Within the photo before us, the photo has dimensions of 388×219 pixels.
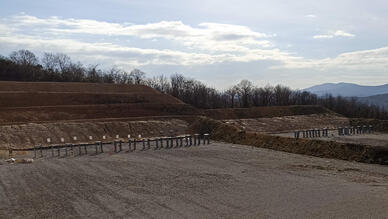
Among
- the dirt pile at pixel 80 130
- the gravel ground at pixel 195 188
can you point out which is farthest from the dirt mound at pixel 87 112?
the gravel ground at pixel 195 188

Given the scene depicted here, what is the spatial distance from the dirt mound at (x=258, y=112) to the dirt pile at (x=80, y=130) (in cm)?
768

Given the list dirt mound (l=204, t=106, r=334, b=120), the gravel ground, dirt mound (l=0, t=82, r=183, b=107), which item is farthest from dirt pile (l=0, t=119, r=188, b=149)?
the gravel ground

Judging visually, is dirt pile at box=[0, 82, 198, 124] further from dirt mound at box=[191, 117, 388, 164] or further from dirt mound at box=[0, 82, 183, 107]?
dirt mound at box=[191, 117, 388, 164]

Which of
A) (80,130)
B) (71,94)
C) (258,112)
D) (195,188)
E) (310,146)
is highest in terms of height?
(71,94)

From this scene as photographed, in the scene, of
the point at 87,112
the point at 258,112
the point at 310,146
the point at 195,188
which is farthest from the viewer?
the point at 258,112

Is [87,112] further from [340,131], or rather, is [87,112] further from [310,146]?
[340,131]

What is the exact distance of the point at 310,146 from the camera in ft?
91.0

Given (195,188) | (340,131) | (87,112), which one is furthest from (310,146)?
(87,112)

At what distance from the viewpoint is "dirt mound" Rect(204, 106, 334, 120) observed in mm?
54406

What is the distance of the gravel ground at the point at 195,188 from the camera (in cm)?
1252

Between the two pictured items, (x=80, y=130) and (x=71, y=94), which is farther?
(x=71, y=94)

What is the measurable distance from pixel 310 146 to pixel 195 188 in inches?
552

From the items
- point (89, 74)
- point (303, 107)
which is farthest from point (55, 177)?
point (89, 74)

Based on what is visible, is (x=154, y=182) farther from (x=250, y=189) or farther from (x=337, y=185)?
(x=337, y=185)
